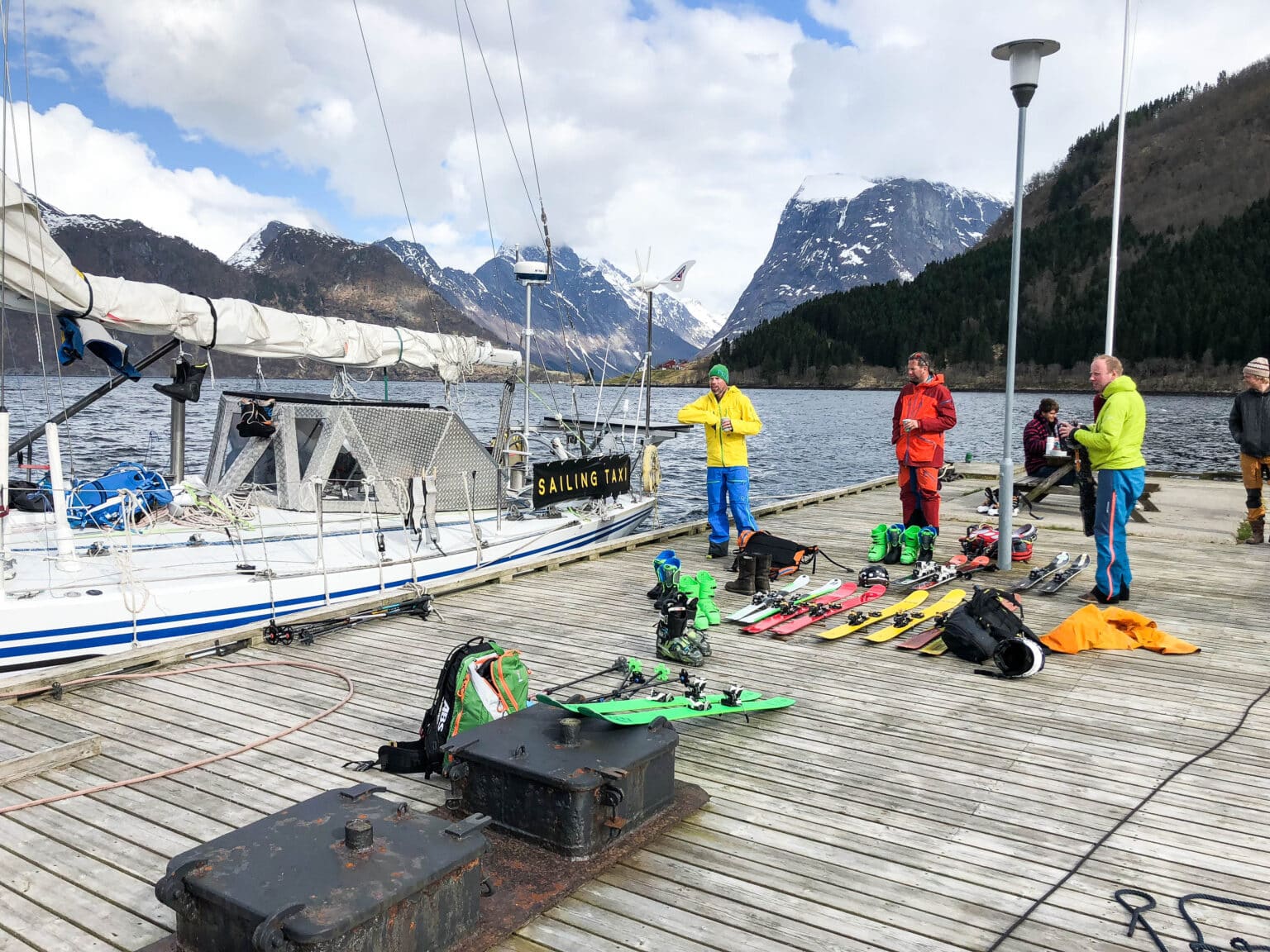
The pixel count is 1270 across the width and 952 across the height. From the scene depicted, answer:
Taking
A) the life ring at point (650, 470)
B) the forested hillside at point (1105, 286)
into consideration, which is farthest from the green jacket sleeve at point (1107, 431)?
the forested hillside at point (1105, 286)

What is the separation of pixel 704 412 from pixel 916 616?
3.33 meters

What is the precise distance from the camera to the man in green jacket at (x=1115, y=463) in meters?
7.53

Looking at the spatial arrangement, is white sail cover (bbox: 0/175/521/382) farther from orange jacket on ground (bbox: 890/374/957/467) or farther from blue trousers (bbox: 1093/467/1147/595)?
blue trousers (bbox: 1093/467/1147/595)

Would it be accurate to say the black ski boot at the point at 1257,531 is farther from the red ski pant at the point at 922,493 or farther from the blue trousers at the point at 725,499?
the blue trousers at the point at 725,499

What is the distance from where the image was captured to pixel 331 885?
104 inches

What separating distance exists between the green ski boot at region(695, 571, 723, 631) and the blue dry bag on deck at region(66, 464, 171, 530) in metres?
5.70

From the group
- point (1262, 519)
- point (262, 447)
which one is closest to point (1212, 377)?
point (1262, 519)

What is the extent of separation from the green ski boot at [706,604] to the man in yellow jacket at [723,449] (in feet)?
7.42

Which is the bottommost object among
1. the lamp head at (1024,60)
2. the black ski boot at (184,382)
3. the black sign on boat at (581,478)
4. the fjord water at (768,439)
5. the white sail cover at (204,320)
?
the fjord water at (768,439)

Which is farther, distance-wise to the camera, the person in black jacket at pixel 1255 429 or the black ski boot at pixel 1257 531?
the black ski boot at pixel 1257 531

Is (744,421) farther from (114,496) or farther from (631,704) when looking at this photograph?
(114,496)

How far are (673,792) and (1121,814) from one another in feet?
6.52

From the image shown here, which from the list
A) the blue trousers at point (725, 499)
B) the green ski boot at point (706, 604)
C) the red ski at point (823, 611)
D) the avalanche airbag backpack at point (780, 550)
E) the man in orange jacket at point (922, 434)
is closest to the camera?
the red ski at point (823, 611)

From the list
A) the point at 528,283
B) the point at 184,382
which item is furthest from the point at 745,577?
the point at 184,382
